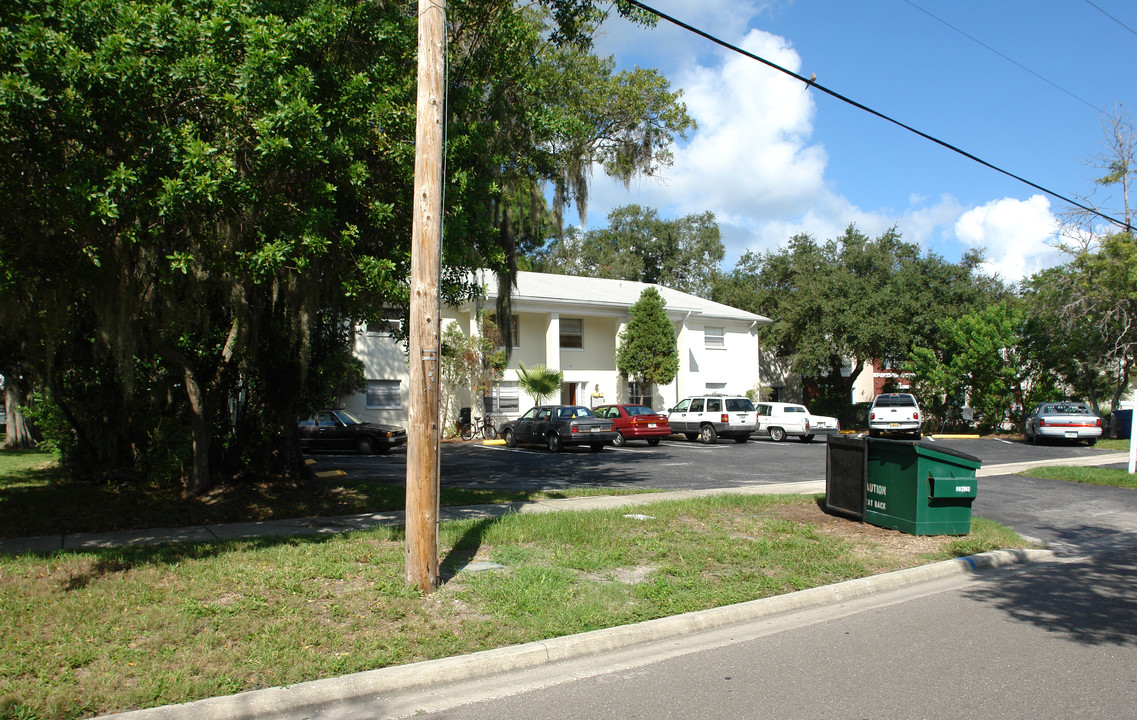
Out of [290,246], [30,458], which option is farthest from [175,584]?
[30,458]

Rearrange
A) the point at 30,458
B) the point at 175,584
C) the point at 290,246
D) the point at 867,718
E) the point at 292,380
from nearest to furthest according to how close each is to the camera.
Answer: the point at 867,718 → the point at 175,584 → the point at 290,246 → the point at 292,380 → the point at 30,458

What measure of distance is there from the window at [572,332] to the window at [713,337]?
6.72m

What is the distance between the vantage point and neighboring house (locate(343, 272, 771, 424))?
2934 cm

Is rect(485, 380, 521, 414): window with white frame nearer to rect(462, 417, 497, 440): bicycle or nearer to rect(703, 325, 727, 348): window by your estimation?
rect(462, 417, 497, 440): bicycle

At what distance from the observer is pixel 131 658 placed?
17.0 feet

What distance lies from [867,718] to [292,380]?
34.4ft

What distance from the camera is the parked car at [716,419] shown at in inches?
1109

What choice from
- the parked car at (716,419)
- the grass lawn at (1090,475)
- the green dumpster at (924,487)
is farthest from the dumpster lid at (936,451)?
the parked car at (716,419)

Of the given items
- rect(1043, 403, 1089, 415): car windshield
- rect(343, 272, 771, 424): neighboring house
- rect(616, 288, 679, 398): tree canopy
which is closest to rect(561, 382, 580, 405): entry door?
rect(343, 272, 771, 424): neighboring house

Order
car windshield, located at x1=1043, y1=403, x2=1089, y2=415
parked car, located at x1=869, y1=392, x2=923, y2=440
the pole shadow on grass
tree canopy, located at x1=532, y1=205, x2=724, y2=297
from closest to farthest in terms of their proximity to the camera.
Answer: the pole shadow on grass < car windshield, located at x1=1043, y1=403, x2=1089, y2=415 < parked car, located at x1=869, y1=392, x2=923, y2=440 < tree canopy, located at x1=532, y1=205, x2=724, y2=297

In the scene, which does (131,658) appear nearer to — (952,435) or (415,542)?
(415,542)

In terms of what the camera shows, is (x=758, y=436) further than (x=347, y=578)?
Yes

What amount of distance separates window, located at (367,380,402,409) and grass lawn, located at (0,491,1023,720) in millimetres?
20054

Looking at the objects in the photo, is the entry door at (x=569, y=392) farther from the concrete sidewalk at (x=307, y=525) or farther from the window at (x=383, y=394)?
the concrete sidewalk at (x=307, y=525)
